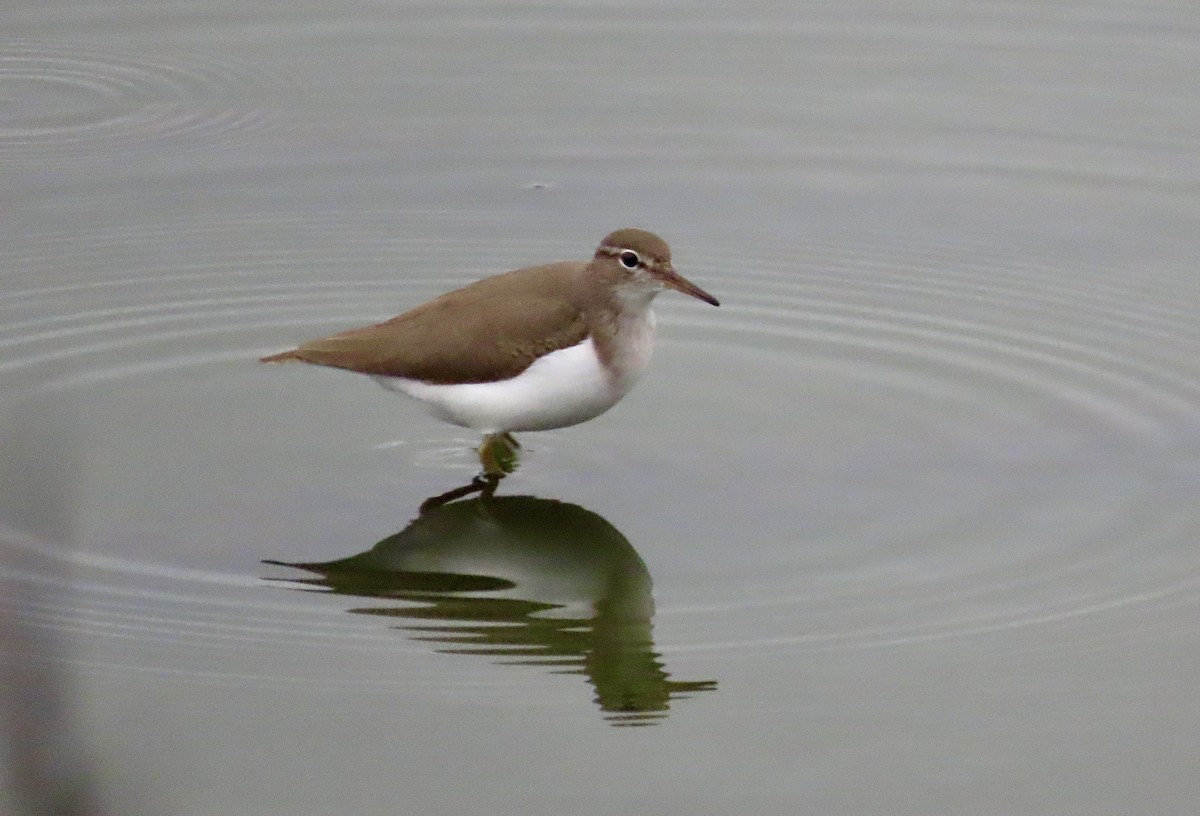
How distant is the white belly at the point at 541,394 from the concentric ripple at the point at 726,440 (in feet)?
1.18

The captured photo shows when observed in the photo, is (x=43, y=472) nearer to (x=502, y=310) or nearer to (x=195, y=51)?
(x=502, y=310)

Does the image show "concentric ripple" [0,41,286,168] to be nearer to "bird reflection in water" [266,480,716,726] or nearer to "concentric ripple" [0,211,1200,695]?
"concentric ripple" [0,211,1200,695]

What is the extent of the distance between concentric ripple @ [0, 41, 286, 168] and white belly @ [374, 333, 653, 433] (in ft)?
14.3

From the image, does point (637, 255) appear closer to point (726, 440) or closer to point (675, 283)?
point (675, 283)

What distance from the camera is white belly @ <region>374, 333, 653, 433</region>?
326 inches

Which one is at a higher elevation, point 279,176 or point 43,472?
point 279,176

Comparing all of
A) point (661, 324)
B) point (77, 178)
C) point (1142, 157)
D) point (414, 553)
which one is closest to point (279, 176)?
point (77, 178)

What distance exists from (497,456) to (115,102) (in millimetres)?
4984

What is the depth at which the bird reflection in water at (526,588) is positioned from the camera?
6.93 meters

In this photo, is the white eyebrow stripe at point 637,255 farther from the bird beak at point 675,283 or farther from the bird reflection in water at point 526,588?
the bird reflection in water at point 526,588

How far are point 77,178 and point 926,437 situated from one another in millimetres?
5574

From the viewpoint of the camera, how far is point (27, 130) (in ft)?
40.0

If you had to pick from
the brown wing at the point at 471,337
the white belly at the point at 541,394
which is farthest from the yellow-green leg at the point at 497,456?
the brown wing at the point at 471,337

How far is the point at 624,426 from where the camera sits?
9188mm
